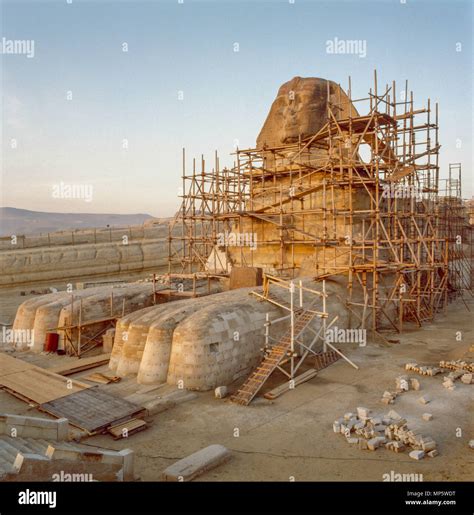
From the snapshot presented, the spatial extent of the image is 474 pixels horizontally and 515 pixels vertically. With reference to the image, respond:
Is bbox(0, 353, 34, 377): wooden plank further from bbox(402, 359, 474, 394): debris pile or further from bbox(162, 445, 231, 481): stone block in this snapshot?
bbox(402, 359, 474, 394): debris pile

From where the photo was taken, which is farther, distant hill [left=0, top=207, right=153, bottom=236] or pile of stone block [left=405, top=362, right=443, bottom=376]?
distant hill [left=0, top=207, right=153, bottom=236]

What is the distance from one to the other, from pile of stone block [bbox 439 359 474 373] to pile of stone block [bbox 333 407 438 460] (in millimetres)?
5191

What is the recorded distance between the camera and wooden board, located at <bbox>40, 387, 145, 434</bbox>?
12383 millimetres

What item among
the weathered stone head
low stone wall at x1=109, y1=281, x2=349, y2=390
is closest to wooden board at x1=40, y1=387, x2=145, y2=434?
low stone wall at x1=109, y1=281, x2=349, y2=390

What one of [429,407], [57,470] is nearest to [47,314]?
[57,470]

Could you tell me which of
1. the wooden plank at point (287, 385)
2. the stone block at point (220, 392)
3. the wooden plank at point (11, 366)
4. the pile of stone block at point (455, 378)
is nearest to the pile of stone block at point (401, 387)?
the pile of stone block at point (455, 378)

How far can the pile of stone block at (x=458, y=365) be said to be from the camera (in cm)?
1561

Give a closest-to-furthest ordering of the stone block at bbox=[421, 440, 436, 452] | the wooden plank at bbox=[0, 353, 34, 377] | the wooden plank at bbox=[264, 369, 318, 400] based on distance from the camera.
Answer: the stone block at bbox=[421, 440, 436, 452]
the wooden plank at bbox=[264, 369, 318, 400]
the wooden plank at bbox=[0, 353, 34, 377]

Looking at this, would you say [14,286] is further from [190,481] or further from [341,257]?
[190,481]

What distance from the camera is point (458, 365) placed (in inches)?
625

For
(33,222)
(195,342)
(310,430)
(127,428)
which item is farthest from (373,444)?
(33,222)

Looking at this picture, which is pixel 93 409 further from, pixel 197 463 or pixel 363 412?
pixel 363 412

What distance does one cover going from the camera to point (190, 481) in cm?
925

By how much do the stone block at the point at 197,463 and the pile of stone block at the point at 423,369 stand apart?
8502 mm
